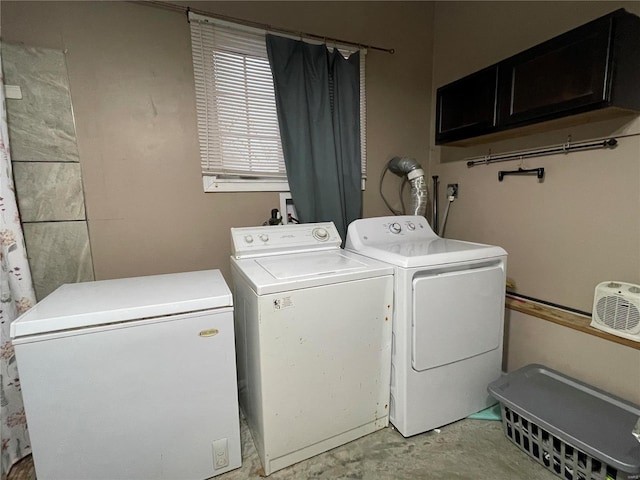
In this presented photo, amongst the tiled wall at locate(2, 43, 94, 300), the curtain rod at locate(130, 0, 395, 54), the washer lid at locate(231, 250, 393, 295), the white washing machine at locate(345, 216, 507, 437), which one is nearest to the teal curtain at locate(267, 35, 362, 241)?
the curtain rod at locate(130, 0, 395, 54)

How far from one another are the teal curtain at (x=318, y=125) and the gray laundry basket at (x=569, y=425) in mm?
1416

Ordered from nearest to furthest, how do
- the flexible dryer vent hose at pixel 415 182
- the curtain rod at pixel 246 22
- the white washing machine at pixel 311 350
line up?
the white washing machine at pixel 311 350 < the curtain rod at pixel 246 22 < the flexible dryer vent hose at pixel 415 182

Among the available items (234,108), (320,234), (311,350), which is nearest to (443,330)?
(311,350)

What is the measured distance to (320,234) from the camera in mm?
1965

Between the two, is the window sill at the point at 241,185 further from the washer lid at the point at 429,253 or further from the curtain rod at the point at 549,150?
the curtain rod at the point at 549,150

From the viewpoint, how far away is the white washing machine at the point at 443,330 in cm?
148

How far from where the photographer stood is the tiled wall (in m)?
1.52

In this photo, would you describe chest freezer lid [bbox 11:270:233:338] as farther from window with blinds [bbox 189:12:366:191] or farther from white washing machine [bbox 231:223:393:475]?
A: window with blinds [bbox 189:12:366:191]

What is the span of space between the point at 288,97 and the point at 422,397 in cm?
196

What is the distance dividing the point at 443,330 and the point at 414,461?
0.64 m

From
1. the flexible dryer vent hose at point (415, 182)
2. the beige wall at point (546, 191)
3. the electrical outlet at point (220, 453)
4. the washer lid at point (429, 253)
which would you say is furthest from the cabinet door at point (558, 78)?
the electrical outlet at point (220, 453)

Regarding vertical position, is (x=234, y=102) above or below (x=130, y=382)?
above

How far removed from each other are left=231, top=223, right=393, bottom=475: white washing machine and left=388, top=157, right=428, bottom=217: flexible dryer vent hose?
3.03 feet

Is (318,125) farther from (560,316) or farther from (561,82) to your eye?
(560,316)
